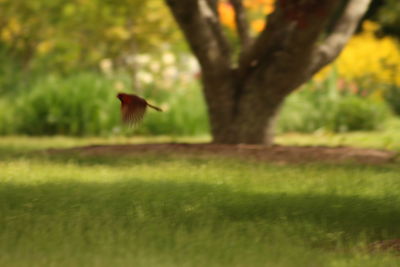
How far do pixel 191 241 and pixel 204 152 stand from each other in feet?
14.5

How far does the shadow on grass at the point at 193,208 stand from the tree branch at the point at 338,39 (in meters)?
3.79

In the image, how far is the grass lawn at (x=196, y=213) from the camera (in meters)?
5.55

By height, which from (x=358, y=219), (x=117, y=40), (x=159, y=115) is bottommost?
(x=358, y=219)

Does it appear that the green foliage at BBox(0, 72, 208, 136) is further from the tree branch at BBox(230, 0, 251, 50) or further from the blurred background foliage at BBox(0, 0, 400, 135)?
the tree branch at BBox(230, 0, 251, 50)

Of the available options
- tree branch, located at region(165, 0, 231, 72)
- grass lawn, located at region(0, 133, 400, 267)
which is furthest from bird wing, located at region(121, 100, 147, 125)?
tree branch, located at region(165, 0, 231, 72)

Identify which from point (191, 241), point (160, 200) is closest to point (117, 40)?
point (160, 200)

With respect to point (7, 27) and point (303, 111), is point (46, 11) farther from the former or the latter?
point (303, 111)

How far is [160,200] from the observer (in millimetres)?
7102

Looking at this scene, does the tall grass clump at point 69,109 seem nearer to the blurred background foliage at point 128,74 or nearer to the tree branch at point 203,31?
A: the blurred background foliage at point 128,74

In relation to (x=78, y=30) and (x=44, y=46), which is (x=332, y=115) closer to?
(x=78, y=30)

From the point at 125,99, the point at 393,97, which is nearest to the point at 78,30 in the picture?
the point at 393,97

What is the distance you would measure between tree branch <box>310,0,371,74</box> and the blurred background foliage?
14.9 feet

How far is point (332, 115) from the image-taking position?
1612 cm

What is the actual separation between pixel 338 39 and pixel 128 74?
746 centimetres
